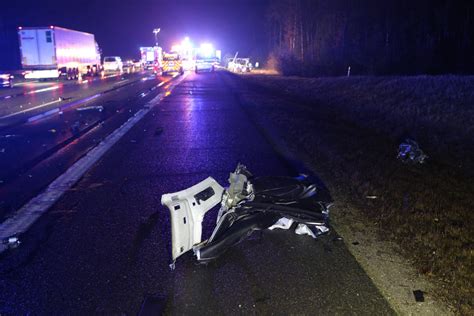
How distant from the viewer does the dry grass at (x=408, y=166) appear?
466 cm

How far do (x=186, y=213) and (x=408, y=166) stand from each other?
5.44 meters

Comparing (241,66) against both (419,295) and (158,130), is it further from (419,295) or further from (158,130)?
(419,295)

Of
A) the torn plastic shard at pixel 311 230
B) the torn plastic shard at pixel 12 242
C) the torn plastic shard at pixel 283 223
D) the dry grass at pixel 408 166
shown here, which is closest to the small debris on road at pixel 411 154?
the dry grass at pixel 408 166

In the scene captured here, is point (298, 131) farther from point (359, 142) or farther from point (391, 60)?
point (391, 60)

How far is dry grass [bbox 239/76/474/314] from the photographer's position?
4664 mm

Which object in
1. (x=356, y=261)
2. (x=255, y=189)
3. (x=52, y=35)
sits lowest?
(x=356, y=261)

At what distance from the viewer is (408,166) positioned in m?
8.20

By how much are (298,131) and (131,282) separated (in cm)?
858

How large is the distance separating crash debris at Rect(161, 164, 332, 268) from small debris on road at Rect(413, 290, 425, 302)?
1.29 metres

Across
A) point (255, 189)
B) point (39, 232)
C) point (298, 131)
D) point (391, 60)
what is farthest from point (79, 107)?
point (391, 60)

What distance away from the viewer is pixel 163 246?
4.80 metres

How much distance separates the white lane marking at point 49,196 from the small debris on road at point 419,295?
165 inches

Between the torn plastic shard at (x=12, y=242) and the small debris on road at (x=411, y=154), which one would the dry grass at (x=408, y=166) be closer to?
the small debris on road at (x=411, y=154)

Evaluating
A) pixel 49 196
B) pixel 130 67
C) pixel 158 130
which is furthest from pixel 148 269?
pixel 130 67
